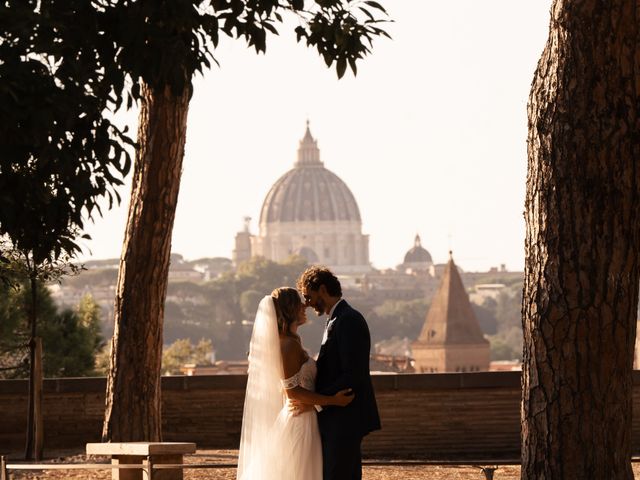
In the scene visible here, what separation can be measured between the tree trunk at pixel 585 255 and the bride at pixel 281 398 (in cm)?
86

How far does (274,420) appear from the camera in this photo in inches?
226

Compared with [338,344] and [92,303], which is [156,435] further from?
[92,303]

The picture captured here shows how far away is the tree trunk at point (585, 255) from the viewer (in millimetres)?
4473

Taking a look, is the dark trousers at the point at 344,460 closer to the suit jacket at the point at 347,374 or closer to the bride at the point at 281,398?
the suit jacket at the point at 347,374

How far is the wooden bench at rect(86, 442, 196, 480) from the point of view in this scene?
262 inches

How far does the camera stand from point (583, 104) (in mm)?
4543

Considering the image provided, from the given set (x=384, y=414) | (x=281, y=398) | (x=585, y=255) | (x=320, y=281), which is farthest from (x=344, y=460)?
(x=384, y=414)

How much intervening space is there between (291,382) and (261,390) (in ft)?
1.13

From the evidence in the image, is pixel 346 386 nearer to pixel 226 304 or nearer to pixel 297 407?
pixel 297 407

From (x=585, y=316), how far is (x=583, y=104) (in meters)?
0.61

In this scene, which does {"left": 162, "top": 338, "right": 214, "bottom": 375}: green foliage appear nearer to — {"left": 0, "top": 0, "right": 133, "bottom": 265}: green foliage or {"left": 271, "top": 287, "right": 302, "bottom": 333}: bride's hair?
{"left": 0, "top": 0, "right": 133, "bottom": 265}: green foliage

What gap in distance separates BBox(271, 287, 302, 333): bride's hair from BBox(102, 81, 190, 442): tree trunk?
4.40 meters

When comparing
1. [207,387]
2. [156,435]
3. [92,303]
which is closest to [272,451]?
[156,435]

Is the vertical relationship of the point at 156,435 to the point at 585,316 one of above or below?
below
